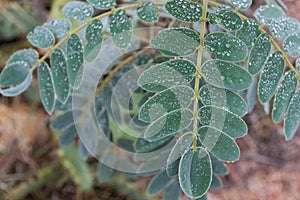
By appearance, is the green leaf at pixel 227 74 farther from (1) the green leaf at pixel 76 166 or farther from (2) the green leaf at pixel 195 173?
(1) the green leaf at pixel 76 166

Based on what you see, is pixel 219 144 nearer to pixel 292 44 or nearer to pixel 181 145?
pixel 181 145

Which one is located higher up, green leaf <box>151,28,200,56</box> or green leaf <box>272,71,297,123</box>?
green leaf <box>151,28,200,56</box>

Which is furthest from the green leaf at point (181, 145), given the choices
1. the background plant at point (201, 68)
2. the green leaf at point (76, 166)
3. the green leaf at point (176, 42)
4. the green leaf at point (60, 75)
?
the green leaf at point (76, 166)

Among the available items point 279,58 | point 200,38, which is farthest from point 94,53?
point 279,58

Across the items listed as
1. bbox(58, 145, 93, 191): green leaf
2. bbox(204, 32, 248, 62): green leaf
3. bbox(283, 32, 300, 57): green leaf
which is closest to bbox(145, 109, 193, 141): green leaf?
bbox(204, 32, 248, 62): green leaf

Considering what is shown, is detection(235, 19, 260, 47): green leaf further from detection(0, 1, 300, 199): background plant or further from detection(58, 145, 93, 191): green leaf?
detection(58, 145, 93, 191): green leaf

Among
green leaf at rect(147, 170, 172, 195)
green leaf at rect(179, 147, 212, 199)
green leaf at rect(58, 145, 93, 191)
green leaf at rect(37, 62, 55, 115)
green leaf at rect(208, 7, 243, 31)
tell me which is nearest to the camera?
green leaf at rect(179, 147, 212, 199)

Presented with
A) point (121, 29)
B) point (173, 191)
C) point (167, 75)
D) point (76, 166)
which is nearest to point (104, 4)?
point (121, 29)
